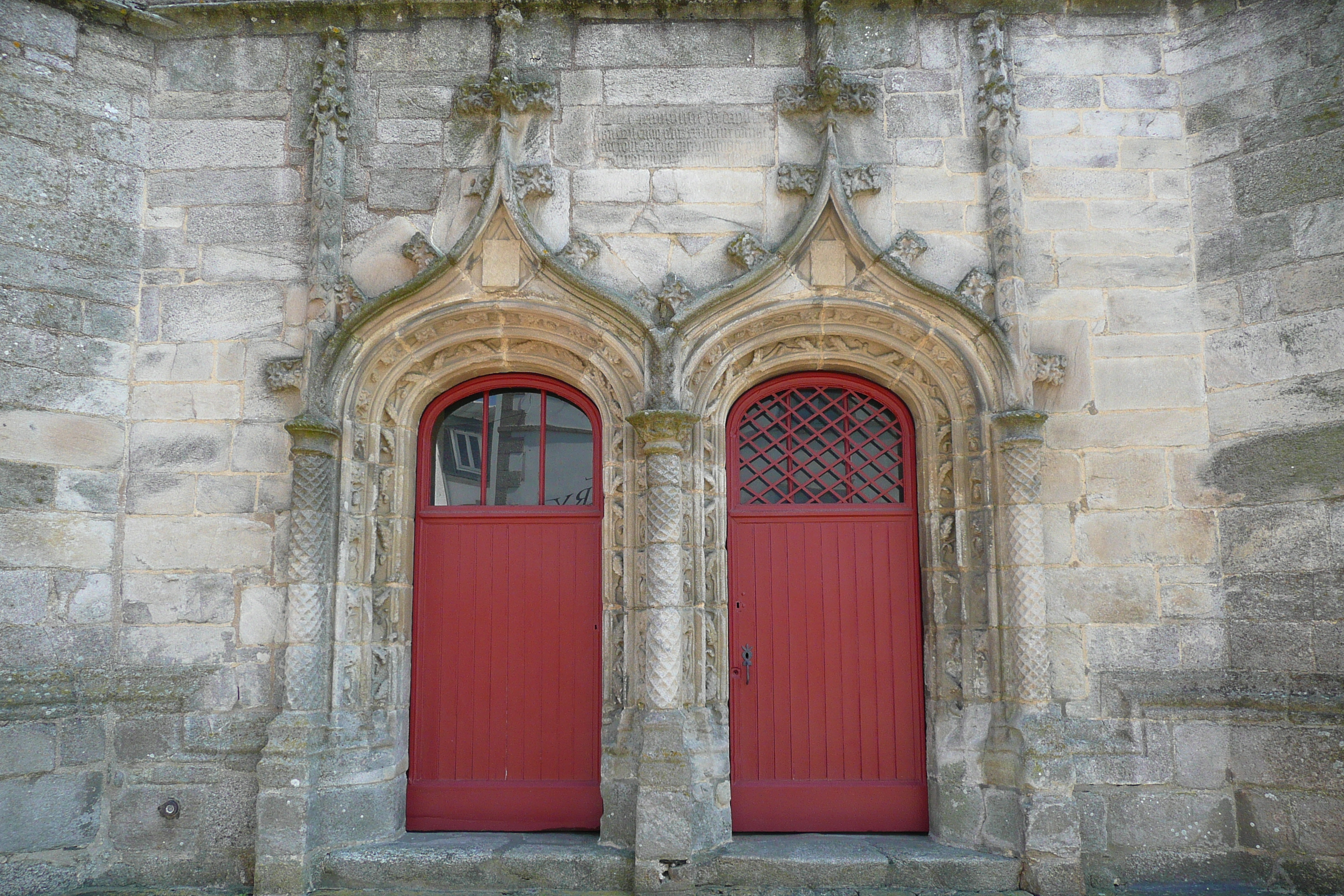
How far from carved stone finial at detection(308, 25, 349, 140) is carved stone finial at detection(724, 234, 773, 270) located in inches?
89.3

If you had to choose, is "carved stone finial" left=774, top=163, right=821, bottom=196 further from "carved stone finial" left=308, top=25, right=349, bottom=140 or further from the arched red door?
"carved stone finial" left=308, top=25, right=349, bottom=140

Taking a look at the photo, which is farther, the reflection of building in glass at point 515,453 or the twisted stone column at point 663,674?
the reflection of building in glass at point 515,453

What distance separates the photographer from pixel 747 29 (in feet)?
18.0

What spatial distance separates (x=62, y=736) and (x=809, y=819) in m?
3.83

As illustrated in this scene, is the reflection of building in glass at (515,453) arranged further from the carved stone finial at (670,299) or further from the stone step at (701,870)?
the stone step at (701,870)

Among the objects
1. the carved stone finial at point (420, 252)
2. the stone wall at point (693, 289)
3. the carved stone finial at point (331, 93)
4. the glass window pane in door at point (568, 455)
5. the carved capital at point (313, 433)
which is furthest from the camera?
the glass window pane in door at point (568, 455)

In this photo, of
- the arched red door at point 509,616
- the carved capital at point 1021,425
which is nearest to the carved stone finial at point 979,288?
the carved capital at point 1021,425

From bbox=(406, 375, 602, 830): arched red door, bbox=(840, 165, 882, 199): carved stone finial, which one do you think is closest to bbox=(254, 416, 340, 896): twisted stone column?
bbox=(406, 375, 602, 830): arched red door

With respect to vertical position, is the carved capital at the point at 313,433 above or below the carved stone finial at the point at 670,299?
below

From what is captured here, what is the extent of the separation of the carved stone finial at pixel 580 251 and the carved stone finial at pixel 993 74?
7.33ft

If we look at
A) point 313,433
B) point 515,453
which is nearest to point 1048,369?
point 515,453

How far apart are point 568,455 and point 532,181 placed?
1.53 m

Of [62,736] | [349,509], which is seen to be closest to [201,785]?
[62,736]

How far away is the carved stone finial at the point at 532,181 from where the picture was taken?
5277mm
